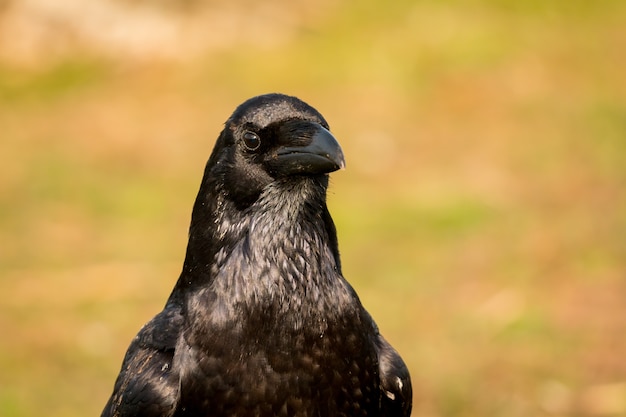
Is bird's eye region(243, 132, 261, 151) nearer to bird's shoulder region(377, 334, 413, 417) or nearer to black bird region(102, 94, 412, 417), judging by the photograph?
black bird region(102, 94, 412, 417)

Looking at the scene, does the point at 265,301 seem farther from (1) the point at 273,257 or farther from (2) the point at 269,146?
(2) the point at 269,146

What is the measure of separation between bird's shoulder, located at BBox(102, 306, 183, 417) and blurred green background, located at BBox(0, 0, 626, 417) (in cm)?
237

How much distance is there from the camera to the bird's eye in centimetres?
374

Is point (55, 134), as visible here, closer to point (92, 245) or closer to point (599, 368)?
point (92, 245)

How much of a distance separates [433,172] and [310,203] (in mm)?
6534

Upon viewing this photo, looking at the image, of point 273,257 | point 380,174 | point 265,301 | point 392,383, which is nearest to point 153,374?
point 265,301

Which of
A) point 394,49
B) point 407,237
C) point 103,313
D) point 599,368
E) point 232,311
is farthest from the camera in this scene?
point 394,49

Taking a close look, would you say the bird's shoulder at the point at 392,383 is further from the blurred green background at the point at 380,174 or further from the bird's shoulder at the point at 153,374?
the blurred green background at the point at 380,174

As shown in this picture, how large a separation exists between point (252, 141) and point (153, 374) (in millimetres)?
882

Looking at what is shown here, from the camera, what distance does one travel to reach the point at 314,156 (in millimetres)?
3645

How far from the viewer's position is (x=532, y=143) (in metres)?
10.7

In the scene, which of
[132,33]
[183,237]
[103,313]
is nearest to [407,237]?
[183,237]

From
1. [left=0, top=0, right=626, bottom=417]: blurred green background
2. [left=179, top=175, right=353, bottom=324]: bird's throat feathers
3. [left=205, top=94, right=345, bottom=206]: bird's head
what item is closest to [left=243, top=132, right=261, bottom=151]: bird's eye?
[left=205, top=94, right=345, bottom=206]: bird's head

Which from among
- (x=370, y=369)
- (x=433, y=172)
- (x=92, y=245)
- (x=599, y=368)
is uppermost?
(x=433, y=172)
